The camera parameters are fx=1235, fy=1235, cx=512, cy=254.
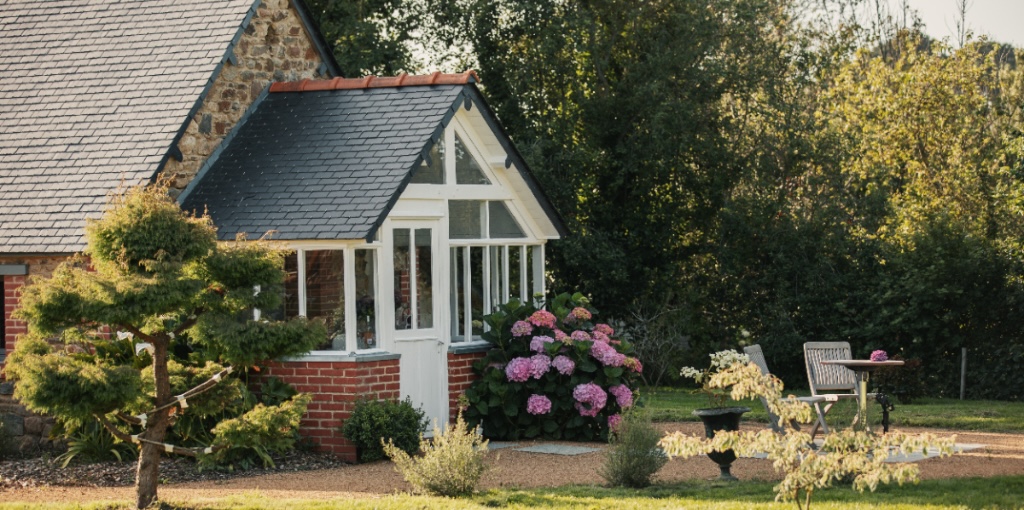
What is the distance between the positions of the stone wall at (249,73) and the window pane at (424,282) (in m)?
2.68

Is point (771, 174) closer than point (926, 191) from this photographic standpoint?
Yes

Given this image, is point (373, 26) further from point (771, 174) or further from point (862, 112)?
point (862, 112)

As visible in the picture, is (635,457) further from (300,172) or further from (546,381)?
(300,172)

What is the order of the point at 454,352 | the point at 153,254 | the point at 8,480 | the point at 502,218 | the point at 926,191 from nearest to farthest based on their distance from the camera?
the point at 153,254 < the point at 8,480 < the point at 454,352 < the point at 502,218 < the point at 926,191

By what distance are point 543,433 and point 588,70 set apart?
10.5 metres

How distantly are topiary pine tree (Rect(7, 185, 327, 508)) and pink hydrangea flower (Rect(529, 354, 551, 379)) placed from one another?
13.2 ft

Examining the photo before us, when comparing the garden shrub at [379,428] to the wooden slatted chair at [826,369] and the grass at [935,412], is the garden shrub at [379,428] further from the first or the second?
the wooden slatted chair at [826,369]

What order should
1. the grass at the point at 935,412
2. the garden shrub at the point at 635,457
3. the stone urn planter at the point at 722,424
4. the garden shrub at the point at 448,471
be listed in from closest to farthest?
the garden shrub at the point at 448,471 → the garden shrub at the point at 635,457 → the stone urn planter at the point at 722,424 → the grass at the point at 935,412

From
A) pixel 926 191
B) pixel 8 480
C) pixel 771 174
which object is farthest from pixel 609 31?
pixel 8 480

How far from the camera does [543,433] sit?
1431cm

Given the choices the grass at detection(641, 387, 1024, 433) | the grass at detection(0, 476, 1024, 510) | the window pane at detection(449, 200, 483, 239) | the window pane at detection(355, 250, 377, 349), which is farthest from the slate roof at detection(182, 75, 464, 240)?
the grass at detection(641, 387, 1024, 433)

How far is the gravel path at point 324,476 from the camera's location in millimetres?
10656

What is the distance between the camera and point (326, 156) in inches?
535

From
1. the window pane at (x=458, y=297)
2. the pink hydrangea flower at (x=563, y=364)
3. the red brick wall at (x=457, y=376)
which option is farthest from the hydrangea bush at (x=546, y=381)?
the window pane at (x=458, y=297)
